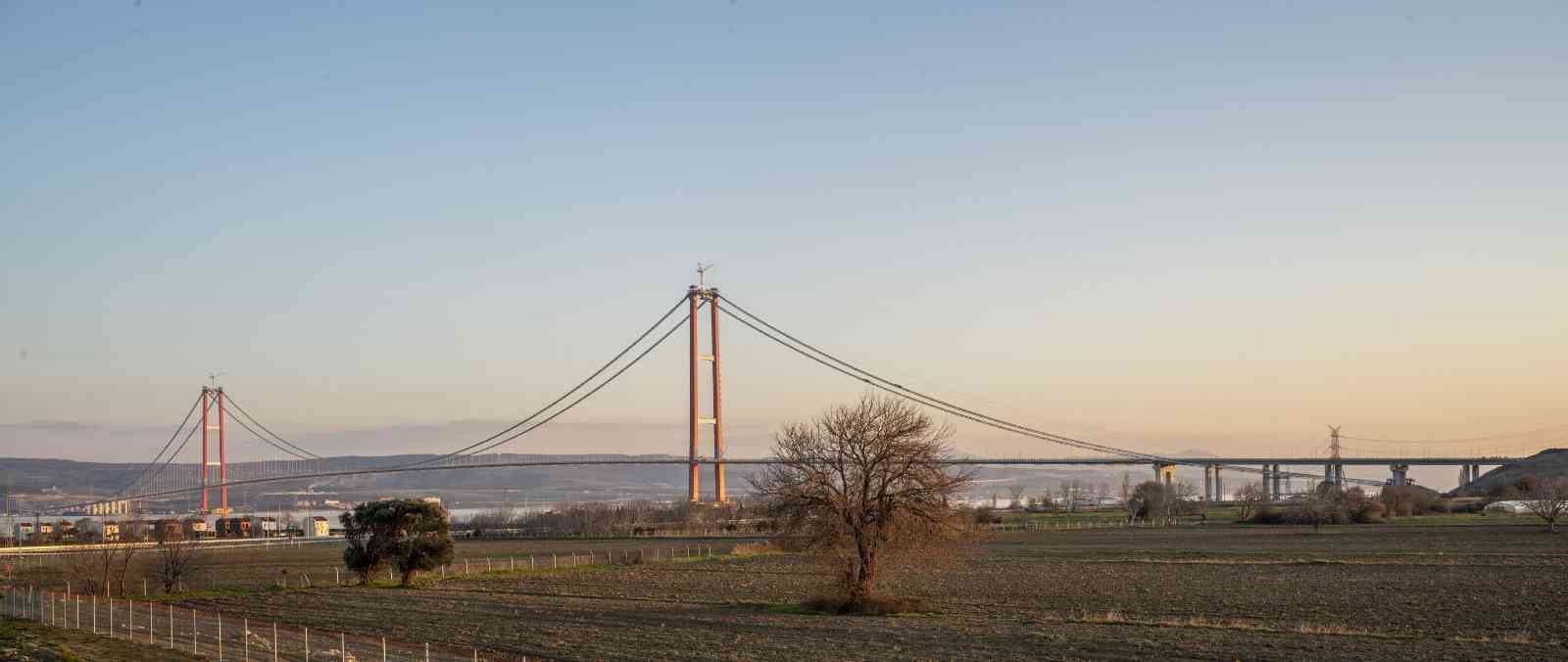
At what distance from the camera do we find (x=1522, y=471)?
138 meters

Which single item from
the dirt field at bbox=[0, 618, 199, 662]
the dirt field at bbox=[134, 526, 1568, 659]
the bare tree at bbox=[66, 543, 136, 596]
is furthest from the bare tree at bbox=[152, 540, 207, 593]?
the dirt field at bbox=[0, 618, 199, 662]

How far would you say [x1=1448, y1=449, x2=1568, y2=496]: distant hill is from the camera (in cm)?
13062

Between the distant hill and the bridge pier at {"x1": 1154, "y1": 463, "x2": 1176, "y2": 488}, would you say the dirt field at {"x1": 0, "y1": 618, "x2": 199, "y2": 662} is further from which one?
the distant hill

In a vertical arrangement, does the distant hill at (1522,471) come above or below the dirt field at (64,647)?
below

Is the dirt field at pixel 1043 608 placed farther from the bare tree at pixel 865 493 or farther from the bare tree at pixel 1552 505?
the bare tree at pixel 1552 505

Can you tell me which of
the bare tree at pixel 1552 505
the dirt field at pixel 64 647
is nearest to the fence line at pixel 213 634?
the dirt field at pixel 64 647

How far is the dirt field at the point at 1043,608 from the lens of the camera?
24.2 meters

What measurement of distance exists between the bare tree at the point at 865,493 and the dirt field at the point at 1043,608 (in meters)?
1.75

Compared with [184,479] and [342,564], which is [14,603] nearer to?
[342,564]

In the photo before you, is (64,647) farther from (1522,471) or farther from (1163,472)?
(1522,471)

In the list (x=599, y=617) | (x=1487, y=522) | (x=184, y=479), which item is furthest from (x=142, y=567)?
(x=184, y=479)

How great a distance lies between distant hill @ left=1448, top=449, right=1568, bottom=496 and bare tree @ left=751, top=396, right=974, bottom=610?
107837mm

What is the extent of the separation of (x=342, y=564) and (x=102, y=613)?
2571 cm

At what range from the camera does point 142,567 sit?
52.9 meters
